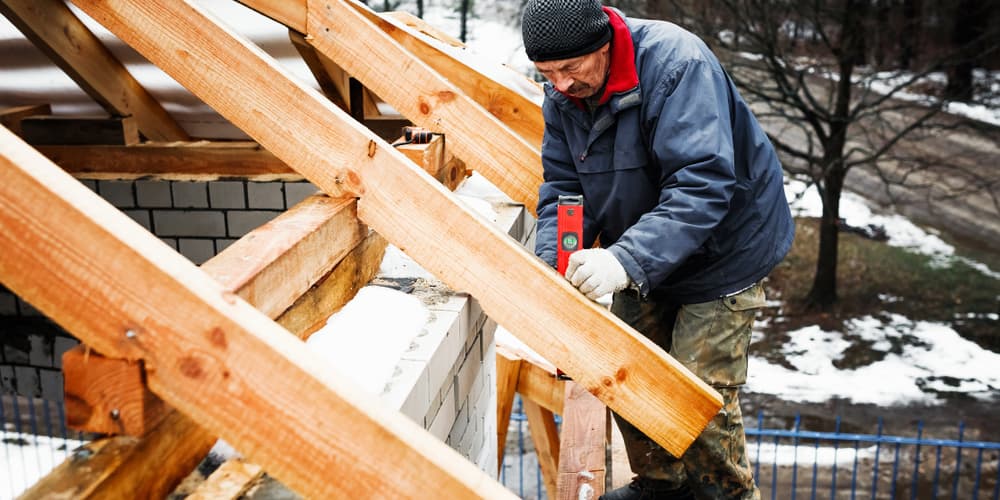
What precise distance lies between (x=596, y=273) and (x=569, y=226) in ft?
0.85

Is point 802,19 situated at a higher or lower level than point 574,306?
lower

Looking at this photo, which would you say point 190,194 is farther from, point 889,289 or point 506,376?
point 889,289

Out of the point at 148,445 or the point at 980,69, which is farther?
the point at 980,69

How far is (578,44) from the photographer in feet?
7.13

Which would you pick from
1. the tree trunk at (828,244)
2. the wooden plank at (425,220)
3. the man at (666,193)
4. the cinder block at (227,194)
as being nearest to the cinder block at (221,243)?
the cinder block at (227,194)

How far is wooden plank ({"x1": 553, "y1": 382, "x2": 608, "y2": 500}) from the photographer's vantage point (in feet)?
9.29

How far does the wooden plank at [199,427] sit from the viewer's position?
138 centimetres

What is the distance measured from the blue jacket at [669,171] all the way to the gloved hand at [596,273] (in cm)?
4

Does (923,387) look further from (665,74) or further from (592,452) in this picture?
(665,74)

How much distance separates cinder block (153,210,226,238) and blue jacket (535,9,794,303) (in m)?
2.24

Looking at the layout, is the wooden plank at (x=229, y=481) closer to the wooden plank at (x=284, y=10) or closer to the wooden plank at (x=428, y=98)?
the wooden plank at (x=428, y=98)

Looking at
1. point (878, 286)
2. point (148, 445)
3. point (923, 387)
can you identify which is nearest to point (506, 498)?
point (148, 445)

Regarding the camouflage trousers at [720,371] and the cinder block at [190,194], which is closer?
the camouflage trousers at [720,371]

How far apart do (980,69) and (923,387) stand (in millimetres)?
14536
